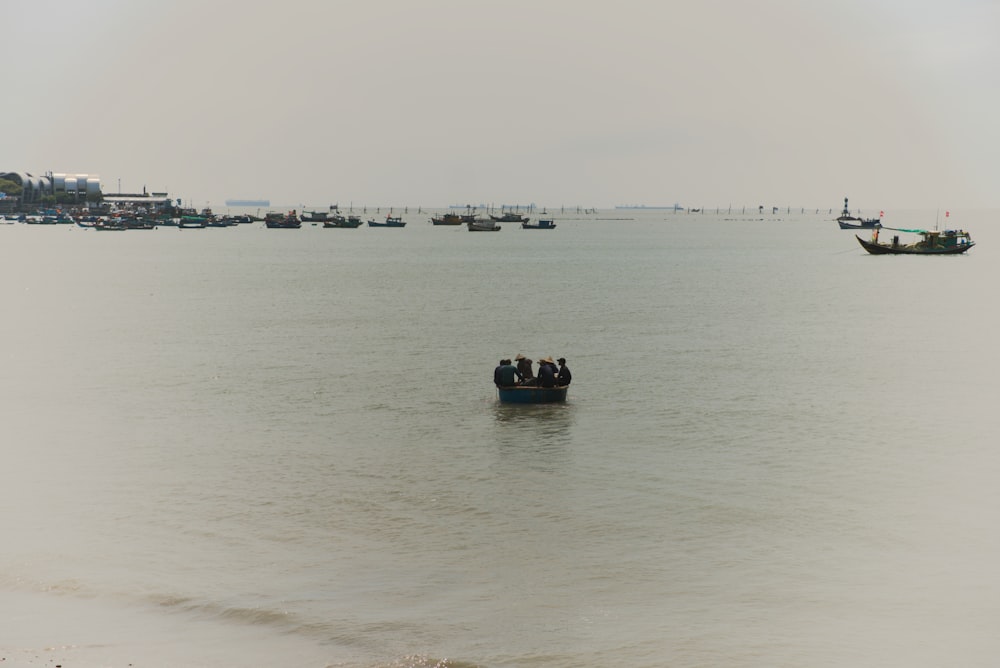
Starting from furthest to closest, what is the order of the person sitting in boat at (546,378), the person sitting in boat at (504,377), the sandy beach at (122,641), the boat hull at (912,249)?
1. the boat hull at (912,249)
2. the person sitting in boat at (546,378)
3. the person sitting in boat at (504,377)
4. the sandy beach at (122,641)

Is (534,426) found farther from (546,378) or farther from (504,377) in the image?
(546,378)

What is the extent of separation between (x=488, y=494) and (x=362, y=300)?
63.9 meters

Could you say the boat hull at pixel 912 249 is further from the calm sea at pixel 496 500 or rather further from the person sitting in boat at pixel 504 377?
the person sitting in boat at pixel 504 377

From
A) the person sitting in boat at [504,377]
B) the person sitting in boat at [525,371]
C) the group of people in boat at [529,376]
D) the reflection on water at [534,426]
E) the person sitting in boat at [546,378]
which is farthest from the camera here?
the person sitting in boat at [525,371]

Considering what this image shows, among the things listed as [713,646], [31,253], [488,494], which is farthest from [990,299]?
[31,253]

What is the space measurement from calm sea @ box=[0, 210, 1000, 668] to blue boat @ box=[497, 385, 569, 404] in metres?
0.80

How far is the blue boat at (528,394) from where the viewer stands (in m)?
36.9

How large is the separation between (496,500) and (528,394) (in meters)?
12.4

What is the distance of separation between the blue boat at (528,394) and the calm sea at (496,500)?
80cm

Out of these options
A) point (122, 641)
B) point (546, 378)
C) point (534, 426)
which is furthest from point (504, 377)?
point (122, 641)

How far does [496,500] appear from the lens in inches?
984

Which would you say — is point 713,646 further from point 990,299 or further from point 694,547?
point 990,299

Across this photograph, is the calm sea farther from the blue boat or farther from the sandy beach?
the blue boat

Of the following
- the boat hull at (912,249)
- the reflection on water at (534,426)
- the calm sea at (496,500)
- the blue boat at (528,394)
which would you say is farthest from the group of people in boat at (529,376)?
the boat hull at (912,249)
